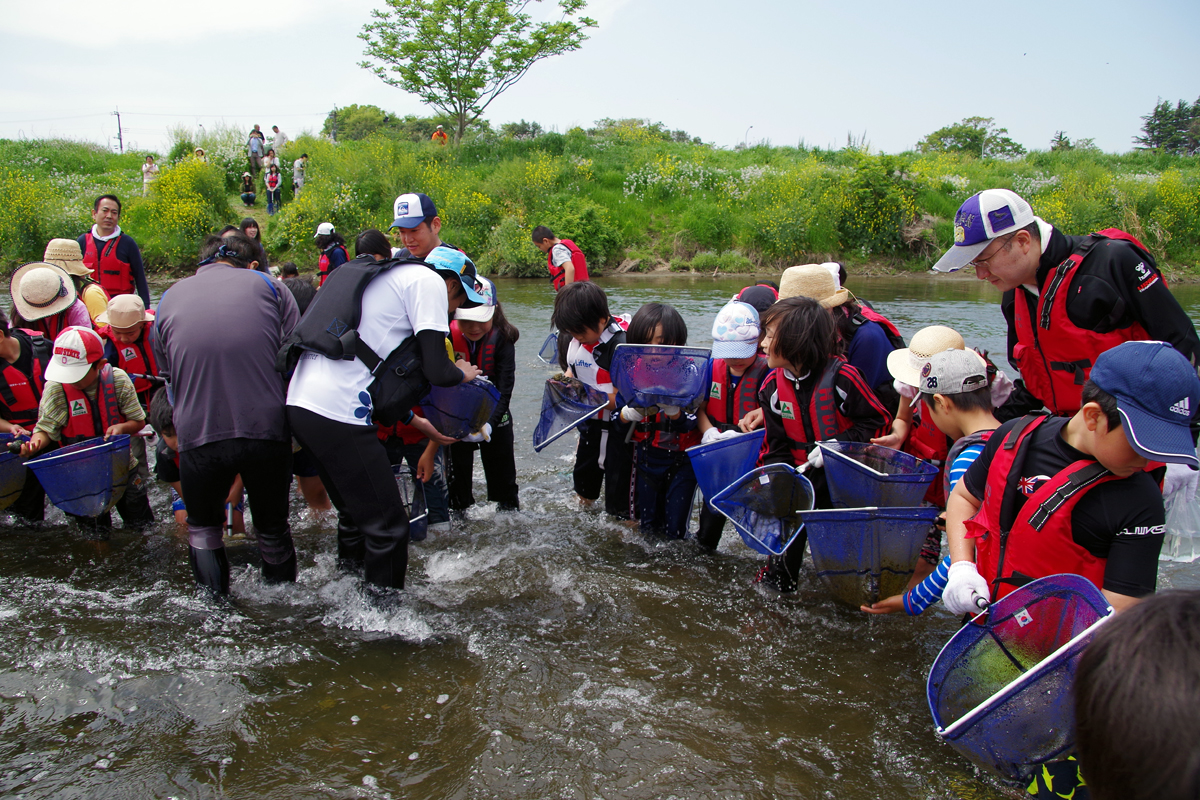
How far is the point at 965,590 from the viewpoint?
2055 millimetres

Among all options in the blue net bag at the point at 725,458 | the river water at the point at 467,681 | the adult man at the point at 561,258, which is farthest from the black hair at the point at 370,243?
the adult man at the point at 561,258

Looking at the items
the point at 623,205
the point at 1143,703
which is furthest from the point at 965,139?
the point at 1143,703

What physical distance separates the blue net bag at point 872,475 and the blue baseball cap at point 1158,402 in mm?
964

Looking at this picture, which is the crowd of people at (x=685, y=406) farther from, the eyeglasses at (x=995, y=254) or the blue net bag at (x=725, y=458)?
the blue net bag at (x=725, y=458)

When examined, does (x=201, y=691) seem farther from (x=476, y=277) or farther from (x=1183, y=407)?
(x=1183, y=407)

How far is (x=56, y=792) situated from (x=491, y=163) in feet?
88.8

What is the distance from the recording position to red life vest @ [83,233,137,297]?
6567 millimetres

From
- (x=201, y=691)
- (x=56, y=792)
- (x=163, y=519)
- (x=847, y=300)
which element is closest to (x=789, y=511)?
(x=847, y=300)

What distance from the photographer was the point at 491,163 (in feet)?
89.3

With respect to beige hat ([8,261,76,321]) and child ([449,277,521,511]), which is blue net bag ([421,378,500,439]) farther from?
beige hat ([8,261,76,321])

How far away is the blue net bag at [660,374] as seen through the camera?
353 cm

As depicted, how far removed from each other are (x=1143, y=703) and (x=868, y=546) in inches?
74.8

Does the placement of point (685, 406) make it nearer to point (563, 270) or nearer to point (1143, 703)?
point (1143, 703)

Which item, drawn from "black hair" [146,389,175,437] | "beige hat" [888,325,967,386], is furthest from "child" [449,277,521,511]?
"beige hat" [888,325,967,386]
